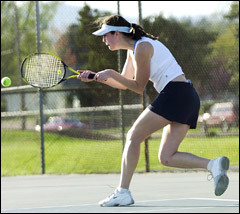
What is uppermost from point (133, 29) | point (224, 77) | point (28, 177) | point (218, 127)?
point (133, 29)

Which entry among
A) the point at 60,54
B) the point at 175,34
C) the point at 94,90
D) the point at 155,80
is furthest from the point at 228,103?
the point at 155,80

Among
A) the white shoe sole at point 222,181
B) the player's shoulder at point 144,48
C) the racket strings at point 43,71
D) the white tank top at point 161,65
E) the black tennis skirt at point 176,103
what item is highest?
the player's shoulder at point 144,48

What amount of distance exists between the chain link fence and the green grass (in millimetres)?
18

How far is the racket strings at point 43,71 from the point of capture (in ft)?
22.5

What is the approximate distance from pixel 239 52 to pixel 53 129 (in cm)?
368

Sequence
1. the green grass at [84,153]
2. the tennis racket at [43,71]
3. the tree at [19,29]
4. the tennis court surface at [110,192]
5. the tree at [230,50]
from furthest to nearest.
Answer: the tree at [19,29], the green grass at [84,153], the tree at [230,50], the tennis court surface at [110,192], the tennis racket at [43,71]

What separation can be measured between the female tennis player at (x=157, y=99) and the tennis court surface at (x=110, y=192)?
87 cm

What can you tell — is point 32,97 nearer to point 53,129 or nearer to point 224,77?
point 53,129

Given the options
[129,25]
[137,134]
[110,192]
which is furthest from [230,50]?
[137,134]

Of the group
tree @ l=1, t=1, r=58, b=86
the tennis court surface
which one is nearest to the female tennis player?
the tennis court surface

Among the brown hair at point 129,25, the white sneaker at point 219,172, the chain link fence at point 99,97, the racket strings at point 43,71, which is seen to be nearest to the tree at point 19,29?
the chain link fence at point 99,97

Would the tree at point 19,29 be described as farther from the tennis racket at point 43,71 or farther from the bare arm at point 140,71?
the bare arm at point 140,71

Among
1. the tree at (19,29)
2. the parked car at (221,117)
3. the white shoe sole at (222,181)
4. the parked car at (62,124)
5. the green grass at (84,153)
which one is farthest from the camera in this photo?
the tree at (19,29)

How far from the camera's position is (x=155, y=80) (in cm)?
574
